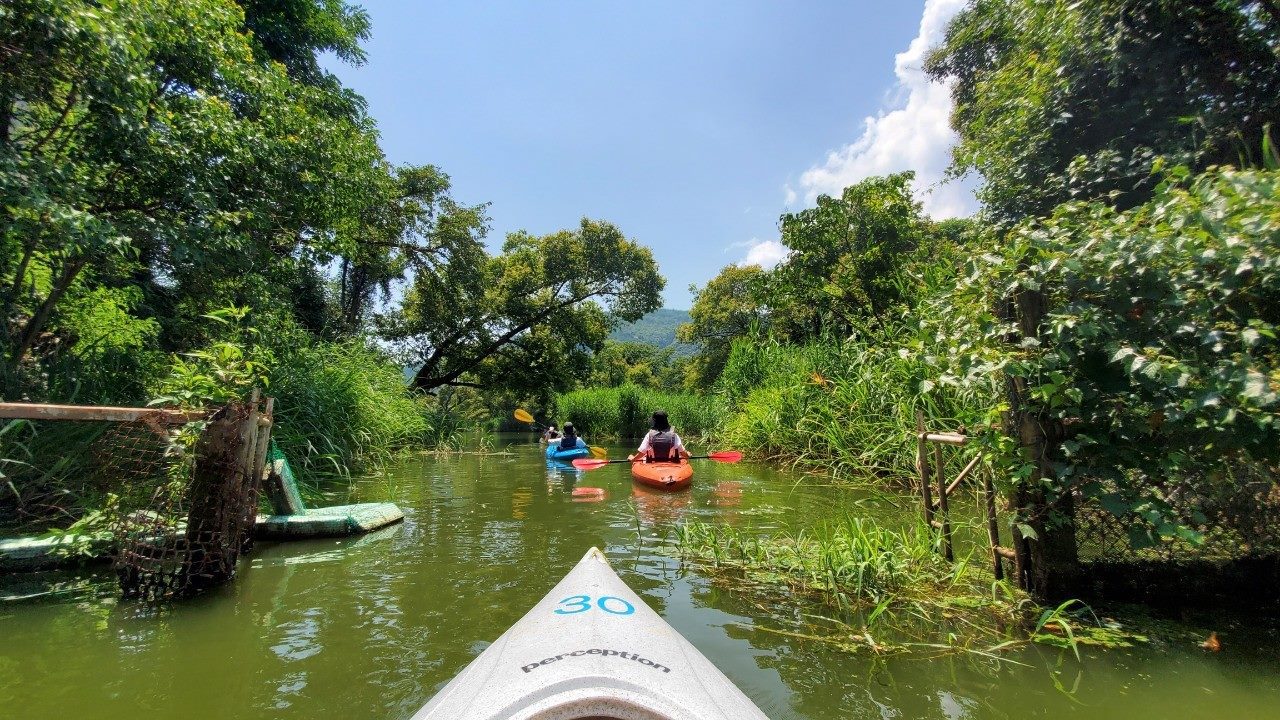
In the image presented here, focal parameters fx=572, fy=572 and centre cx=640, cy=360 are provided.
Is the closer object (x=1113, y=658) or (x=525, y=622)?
(x=525, y=622)

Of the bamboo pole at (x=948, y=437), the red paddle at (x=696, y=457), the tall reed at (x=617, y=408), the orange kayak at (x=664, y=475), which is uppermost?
the tall reed at (x=617, y=408)

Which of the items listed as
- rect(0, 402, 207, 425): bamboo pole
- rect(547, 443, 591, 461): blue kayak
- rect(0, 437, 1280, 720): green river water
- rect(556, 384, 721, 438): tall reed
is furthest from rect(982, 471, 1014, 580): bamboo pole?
rect(556, 384, 721, 438): tall reed

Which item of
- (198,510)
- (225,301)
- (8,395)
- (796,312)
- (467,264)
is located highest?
(467,264)

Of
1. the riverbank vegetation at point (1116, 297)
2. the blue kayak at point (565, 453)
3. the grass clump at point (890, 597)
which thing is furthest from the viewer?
the blue kayak at point (565, 453)

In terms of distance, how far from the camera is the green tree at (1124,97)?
491cm

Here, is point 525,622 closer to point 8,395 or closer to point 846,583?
point 846,583

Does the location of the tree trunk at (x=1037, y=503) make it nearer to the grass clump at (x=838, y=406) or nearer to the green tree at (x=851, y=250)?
the grass clump at (x=838, y=406)

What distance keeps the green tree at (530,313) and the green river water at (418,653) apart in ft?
41.3

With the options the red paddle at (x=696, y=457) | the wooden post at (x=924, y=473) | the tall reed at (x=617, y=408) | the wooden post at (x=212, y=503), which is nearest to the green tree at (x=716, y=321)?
the tall reed at (x=617, y=408)

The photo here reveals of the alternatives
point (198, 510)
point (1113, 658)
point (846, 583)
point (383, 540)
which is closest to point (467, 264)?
point (383, 540)

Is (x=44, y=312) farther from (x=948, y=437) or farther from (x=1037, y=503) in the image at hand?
(x=1037, y=503)

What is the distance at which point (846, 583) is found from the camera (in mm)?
3143

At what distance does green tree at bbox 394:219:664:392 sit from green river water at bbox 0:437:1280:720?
496 inches

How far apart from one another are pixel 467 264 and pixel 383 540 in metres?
11.6
